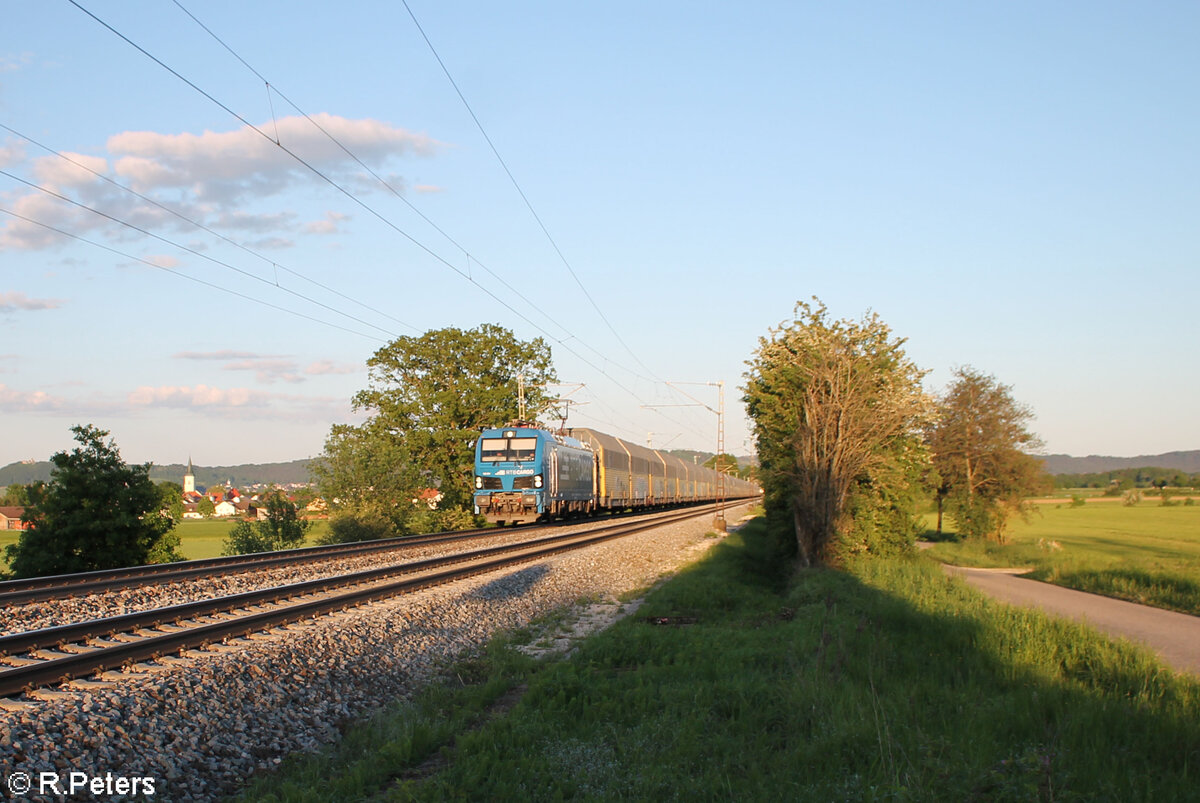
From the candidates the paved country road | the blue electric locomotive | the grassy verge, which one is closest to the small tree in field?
the blue electric locomotive

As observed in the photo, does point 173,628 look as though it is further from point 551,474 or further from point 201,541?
point 201,541

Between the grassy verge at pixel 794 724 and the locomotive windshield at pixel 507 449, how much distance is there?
2124 cm

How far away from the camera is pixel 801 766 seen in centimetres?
576

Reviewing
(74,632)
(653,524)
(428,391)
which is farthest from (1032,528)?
(74,632)

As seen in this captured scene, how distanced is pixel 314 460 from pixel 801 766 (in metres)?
28.9

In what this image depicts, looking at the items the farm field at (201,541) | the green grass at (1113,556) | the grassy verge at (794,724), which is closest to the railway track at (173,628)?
the grassy verge at (794,724)

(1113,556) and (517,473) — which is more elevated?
(517,473)

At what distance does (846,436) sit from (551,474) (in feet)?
49.7

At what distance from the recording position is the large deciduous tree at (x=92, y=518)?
1680cm

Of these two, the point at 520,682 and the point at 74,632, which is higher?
the point at 74,632

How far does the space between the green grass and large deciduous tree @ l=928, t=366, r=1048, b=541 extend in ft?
4.52

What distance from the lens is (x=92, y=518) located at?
17.6 metres

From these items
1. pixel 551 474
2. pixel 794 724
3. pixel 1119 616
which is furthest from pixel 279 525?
pixel 794 724

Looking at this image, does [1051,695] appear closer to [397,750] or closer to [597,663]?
[597,663]
